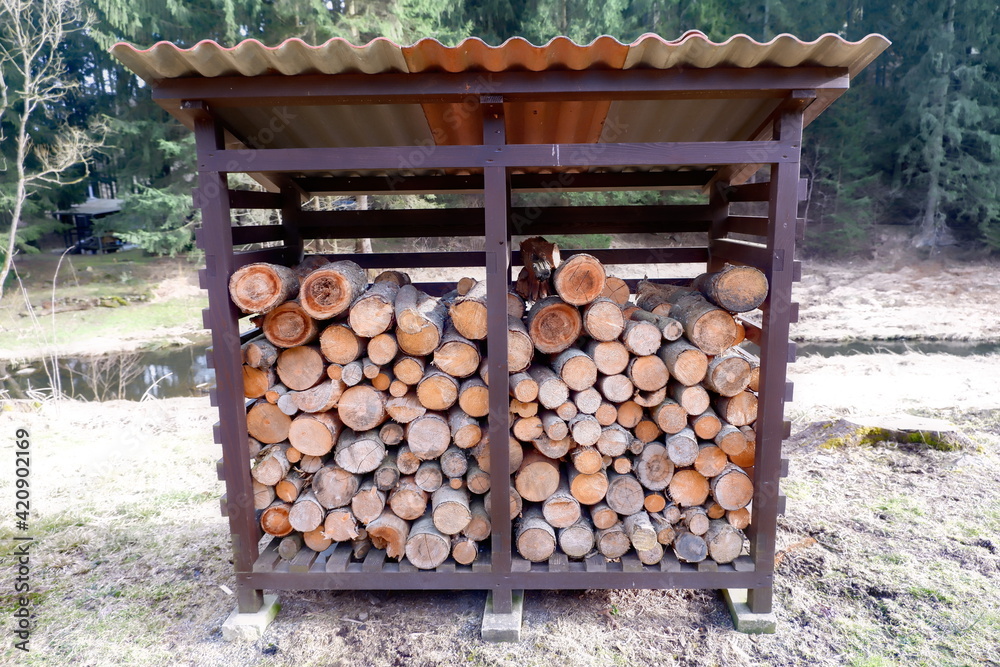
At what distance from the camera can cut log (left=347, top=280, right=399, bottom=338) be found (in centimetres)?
281

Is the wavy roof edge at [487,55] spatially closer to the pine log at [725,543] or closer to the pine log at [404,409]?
the pine log at [404,409]

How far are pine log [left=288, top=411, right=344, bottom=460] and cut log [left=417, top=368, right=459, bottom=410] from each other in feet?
1.59

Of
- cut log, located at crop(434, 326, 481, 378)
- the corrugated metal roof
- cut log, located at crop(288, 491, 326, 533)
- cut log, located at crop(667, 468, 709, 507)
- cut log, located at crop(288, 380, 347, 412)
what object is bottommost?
cut log, located at crop(288, 491, 326, 533)

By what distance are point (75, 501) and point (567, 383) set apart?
12.7 feet

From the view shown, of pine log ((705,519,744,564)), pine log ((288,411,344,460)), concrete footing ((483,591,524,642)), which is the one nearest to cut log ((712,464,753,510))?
pine log ((705,519,744,564))

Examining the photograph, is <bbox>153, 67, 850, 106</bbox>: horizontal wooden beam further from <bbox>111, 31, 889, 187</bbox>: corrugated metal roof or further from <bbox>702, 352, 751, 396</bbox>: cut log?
<bbox>702, 352, 751, 396</bbox>: cut log

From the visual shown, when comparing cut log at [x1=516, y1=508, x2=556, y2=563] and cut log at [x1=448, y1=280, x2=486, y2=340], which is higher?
cut log at [x1=448, y1=280, x2=486, y2=340]

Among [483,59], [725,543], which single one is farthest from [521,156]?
[725,543]

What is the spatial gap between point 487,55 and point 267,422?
6.56 feet

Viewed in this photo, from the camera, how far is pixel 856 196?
1852cm

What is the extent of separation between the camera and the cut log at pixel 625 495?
9.71ft

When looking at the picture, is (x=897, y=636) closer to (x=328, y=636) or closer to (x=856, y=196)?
(x=328, y=636)

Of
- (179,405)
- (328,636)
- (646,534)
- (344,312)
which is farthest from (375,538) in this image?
(179,405)

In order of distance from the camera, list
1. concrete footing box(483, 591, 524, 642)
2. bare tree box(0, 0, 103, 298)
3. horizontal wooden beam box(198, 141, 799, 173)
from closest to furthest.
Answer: horizontal wooden beam box(198, 141, 799, 173)
concrete footing box(483, 591, 524, 642)
bare tree box(0, 0, 103, 298)
